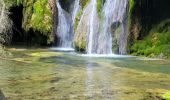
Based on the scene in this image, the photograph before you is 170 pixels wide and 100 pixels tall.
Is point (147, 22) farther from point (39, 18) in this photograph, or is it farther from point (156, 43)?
point (39, 18)

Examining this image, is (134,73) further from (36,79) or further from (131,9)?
(131,9)

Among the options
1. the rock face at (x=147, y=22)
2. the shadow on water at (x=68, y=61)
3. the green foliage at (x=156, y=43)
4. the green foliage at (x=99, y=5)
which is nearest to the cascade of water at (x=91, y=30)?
the green foliage at (x=99, y=5)

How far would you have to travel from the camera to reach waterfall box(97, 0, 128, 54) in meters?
30.8

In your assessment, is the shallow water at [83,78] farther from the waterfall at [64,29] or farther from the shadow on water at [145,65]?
the waterfall at [64,29]

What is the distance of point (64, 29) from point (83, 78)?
22.1m

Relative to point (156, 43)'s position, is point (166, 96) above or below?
below

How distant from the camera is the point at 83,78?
18969 millimetres

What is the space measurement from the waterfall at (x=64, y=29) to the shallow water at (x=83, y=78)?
A: 13026 millimetres

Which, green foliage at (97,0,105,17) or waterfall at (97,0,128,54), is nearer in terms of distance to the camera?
waterfall at (97,0,128,54)

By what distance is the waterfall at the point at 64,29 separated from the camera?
131 ft

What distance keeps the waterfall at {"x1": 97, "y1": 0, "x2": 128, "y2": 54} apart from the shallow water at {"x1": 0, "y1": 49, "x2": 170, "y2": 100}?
4274 millimetres

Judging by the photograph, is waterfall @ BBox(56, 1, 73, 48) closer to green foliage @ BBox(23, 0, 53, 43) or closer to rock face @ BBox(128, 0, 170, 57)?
green foliage @ BBox(23, 0, 53, 43)

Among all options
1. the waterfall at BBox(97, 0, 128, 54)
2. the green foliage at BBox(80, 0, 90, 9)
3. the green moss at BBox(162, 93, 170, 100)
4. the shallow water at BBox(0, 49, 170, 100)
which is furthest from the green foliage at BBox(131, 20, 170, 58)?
the green moss at BBox(162, 93, 170, 100)

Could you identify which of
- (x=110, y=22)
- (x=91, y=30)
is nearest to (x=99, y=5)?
(x=110, y=22)
